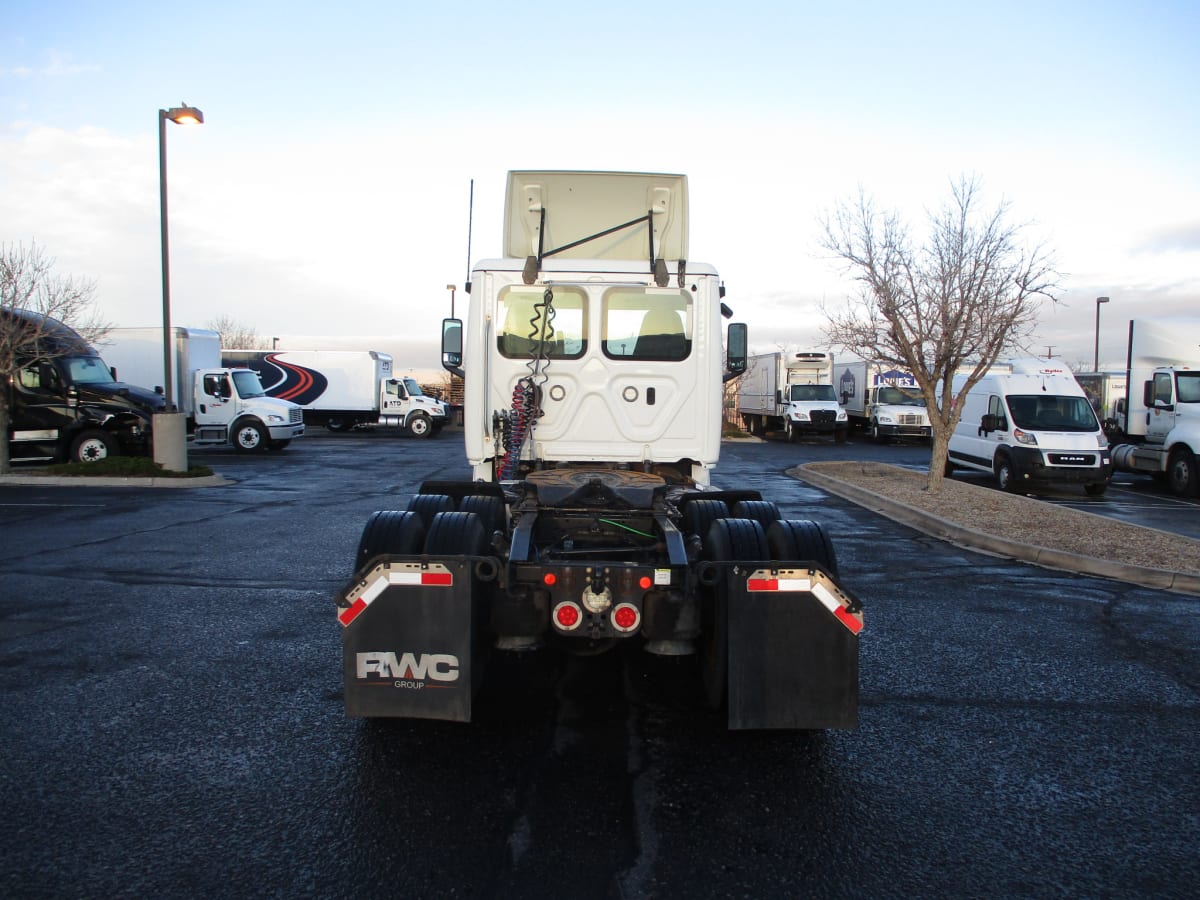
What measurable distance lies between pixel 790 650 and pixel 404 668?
5.98ft

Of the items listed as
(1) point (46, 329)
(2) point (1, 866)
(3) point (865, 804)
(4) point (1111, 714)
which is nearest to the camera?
(2) point (1, 866)

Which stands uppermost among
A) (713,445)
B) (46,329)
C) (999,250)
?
(999,250)

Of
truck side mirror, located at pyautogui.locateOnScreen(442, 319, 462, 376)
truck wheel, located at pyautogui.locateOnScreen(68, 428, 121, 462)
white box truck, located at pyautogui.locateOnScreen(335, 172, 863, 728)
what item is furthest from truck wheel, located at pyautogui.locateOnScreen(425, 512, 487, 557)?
truck wheel, located at pyautogui.locateOnScreen(68, 428, 121, 462)

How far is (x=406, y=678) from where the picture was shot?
4238 mm

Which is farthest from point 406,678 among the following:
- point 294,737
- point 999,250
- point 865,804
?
point 999,250

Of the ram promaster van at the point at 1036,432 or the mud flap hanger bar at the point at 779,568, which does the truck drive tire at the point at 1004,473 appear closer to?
the ram promaster van at the point at 1036,432

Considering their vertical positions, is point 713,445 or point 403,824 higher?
point 713,445

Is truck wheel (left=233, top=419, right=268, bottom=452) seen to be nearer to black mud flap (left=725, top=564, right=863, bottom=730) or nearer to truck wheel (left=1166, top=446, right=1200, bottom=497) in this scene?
truck wheel (left=1166, top=446, right=1200, bottom=497)

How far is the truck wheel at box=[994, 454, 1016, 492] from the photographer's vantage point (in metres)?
16.7

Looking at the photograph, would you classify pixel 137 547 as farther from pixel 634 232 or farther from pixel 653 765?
pixel 653 765

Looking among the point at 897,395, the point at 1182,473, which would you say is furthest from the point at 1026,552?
the point at 897,395

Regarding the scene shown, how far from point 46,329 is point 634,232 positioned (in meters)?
15.3

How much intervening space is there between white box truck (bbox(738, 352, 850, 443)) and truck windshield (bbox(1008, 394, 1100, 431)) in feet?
44.4

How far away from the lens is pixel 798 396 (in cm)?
3256
